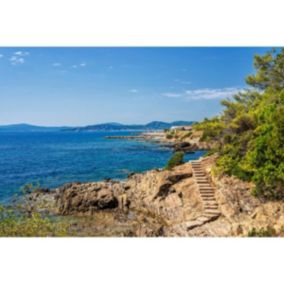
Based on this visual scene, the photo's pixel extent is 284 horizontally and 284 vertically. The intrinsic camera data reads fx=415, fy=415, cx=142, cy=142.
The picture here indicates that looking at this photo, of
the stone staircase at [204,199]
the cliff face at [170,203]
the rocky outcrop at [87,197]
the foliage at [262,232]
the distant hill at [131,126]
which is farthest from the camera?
the rocky outcrop at [87,197]

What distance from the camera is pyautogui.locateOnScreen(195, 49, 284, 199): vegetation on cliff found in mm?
5875

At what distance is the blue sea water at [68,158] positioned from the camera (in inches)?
246

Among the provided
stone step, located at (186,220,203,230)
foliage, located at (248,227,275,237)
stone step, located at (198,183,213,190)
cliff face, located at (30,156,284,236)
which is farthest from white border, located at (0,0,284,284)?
stone step, located at (198,183,213,190)

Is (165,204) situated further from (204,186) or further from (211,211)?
(211,211)

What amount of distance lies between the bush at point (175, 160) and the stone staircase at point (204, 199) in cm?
46

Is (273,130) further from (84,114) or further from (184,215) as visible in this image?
(84,114)

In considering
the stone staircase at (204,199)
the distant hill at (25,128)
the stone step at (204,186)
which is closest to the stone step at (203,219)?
the stone staircase at (204,199)

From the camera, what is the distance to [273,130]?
19.2 ft

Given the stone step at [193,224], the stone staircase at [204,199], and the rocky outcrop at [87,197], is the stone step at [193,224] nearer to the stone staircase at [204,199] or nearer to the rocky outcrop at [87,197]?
the stone staircase at [204,199]

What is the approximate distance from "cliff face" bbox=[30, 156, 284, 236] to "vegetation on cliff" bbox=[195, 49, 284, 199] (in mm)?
231

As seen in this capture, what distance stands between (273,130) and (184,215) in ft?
6.35

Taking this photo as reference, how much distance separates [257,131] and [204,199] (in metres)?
1.35
